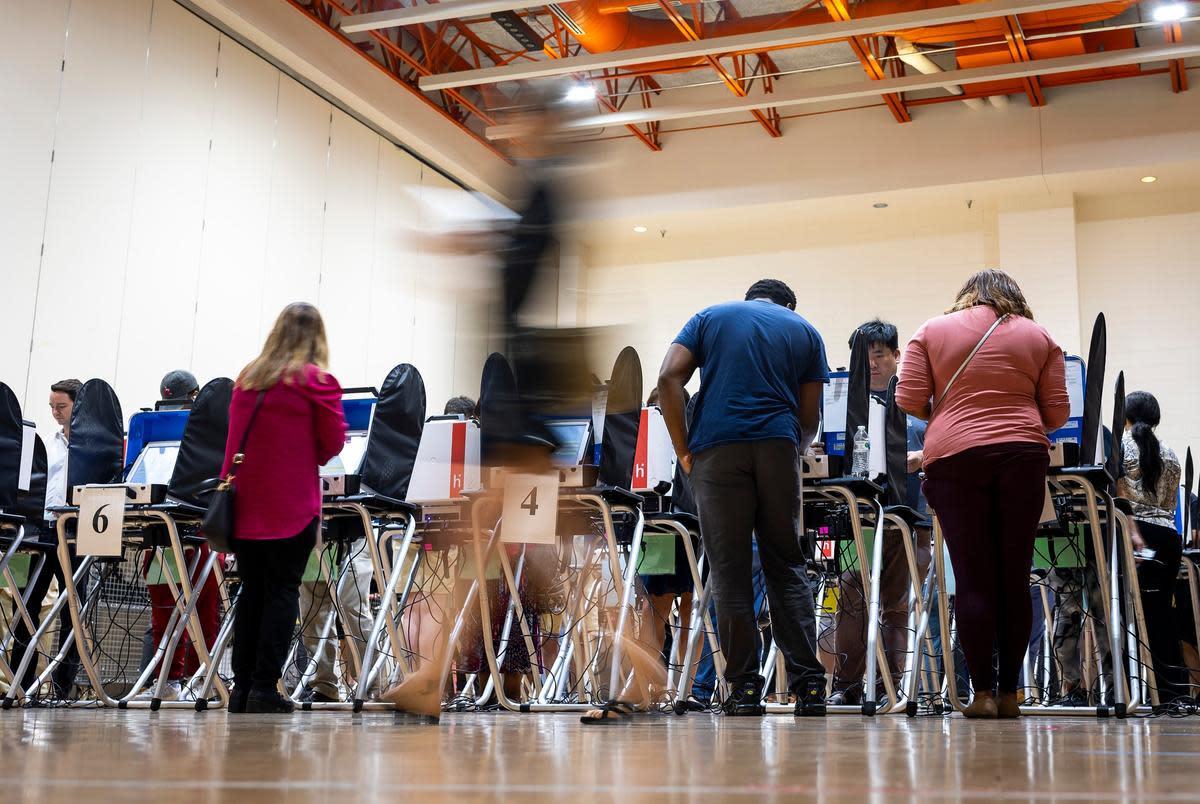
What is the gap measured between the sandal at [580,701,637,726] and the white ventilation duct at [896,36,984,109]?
26.6ft

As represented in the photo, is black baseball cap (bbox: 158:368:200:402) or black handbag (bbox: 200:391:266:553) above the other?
black baseball cap (bbox: 158:368:200:402)

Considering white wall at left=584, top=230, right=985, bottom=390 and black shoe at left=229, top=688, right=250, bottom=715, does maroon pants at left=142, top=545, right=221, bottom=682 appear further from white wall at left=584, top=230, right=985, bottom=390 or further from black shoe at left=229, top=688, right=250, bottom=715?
white wall at left=584, top=230, right=985, bottom=390

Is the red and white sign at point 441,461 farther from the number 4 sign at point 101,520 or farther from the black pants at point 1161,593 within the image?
the black pants at point 1161,593

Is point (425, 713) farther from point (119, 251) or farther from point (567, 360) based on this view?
point (119, 251)

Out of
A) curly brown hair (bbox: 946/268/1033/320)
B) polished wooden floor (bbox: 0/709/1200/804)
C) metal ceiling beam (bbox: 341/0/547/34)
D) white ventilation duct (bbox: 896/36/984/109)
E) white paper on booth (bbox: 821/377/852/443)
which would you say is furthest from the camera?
white ventilation duct (bbox: 896/36/984/109)

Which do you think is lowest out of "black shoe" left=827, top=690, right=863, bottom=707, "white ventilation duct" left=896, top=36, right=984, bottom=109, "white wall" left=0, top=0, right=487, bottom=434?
"black shoe" left=827, top=690, right=863, bottom=707

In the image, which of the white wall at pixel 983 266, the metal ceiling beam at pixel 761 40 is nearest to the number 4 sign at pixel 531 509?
the metal ceiling beam at pixel 761 40

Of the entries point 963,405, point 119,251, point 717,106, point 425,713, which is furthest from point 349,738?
point 717,106

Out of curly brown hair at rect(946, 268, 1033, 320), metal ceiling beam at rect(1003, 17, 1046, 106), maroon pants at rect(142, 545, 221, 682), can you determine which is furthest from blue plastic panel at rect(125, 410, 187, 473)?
metal ceiling beam at rect(1003, 17, 1046, 106)

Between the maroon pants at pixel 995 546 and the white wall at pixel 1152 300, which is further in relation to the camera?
the white wall at pixel 1152 300

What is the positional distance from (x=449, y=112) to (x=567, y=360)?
30.9 feet

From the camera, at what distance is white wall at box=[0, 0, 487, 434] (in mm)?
7980

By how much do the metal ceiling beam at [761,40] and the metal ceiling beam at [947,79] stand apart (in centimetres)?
Answer: 50

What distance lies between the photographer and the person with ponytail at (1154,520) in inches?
189
